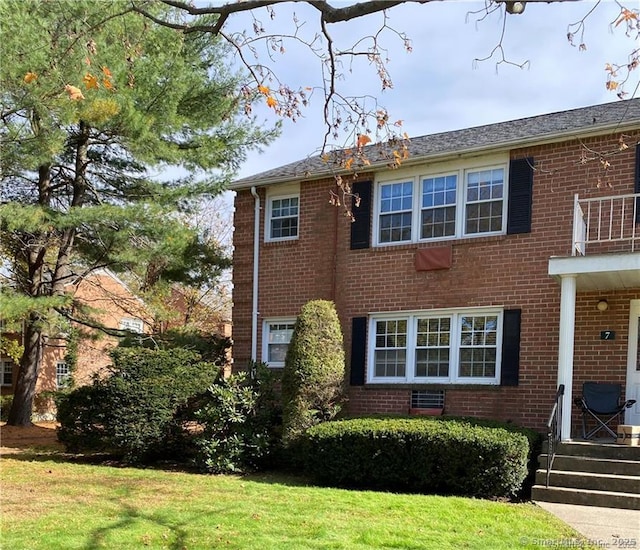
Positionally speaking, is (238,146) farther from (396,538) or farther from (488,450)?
(396,538)

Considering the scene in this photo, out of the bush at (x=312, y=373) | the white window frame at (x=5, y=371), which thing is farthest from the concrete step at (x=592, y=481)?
the white window frame at (x=5, y=371)

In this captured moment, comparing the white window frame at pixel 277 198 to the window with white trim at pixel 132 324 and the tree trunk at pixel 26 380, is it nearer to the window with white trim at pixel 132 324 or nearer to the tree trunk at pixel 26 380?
the tree trunk at pixel 26 380

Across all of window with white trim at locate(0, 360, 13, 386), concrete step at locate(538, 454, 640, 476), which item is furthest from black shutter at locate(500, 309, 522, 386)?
window with white trim at locate(0, 360, 13, 386)

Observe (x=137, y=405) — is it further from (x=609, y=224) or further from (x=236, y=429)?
(x=609, y=224)

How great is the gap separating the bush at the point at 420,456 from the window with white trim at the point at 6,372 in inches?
815

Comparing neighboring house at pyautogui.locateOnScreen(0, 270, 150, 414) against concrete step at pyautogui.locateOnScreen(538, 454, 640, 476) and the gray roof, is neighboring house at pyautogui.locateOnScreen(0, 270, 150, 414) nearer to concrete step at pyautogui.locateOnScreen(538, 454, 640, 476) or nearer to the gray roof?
the gray roof

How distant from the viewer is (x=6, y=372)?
27.2 metres

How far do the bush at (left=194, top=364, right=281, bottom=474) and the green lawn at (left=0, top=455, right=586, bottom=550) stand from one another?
122cm

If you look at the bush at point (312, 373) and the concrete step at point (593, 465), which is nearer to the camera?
the concrete step at point (593, 465)

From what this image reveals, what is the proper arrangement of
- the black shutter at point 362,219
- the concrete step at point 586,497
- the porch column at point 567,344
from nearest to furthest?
the concrete step at point 586,497, the porch column at point 567,344, the black shutter at point 362,219

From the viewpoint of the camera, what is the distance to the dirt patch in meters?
14.2

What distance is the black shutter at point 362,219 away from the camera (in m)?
13.0

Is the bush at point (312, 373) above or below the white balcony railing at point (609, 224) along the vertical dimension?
below

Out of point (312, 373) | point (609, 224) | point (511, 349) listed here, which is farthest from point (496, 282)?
point (312, 373)
